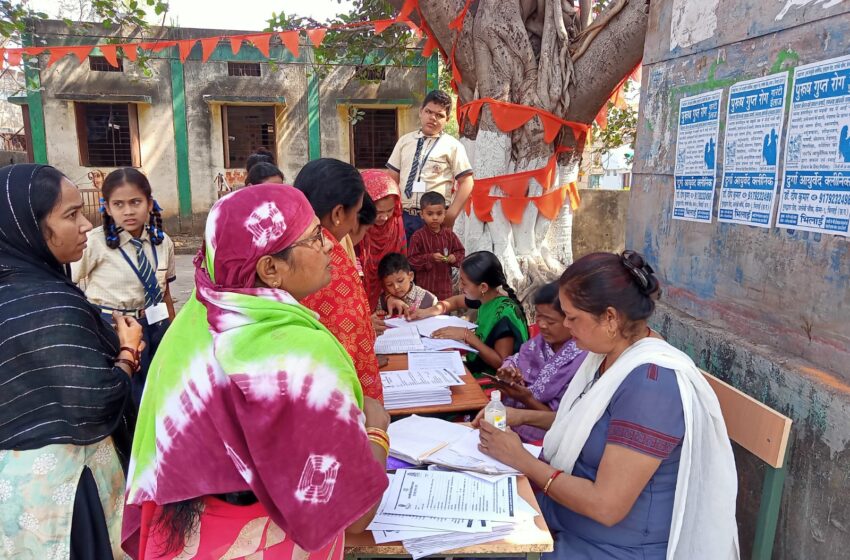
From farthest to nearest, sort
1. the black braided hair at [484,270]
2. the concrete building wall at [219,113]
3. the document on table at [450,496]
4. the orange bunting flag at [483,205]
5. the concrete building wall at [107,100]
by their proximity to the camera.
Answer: the concrete building wall at [219,113] → the concrete building wall at [107,100] → the orange bunting flag at [483,205] → the black braided hair at [484,270] → the document on table at [450,496]

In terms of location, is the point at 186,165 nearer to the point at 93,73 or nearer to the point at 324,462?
the point at 93,73

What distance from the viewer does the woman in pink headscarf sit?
11.3ft

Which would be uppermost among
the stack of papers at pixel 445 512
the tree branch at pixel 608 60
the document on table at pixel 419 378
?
the tree branch at pixel 608 60

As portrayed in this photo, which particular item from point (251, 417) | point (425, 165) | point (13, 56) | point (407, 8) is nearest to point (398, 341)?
point (251, 417)

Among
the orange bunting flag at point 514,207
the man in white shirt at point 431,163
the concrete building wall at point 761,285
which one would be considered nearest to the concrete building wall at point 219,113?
the man in white shirt at point 431,163

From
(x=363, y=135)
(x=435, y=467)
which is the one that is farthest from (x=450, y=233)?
(x=363, y=135)

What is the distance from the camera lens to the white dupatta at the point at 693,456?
148 cm

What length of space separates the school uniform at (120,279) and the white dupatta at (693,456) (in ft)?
8.09

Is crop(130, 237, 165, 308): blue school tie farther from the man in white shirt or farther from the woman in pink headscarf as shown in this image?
the man in white shirt

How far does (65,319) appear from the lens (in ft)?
4.99

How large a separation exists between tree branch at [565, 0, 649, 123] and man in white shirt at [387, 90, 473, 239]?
3.41 ft

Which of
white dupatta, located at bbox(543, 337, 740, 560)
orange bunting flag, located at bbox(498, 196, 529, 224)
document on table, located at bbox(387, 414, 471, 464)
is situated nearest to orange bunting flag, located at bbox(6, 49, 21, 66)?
orange bunting flag, located at bbox(498, 196, 529, 224)

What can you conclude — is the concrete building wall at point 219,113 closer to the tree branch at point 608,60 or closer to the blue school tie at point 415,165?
the blue school tie at point 415,165

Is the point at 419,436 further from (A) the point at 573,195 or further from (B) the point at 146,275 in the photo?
(A) the point at 573,195
